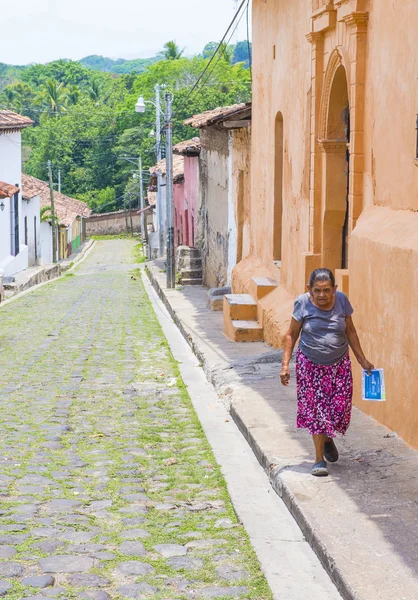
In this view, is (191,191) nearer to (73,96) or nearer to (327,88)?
(327,88)

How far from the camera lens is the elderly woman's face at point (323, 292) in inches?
237

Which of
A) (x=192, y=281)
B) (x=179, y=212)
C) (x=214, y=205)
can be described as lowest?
(x=192, y=281)

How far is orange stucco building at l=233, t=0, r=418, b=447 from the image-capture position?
696 centimetres

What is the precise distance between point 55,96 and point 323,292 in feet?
287

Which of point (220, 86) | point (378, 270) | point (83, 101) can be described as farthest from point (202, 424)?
point (83, 101)

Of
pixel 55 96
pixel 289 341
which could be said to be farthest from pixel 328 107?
pixel 55 96

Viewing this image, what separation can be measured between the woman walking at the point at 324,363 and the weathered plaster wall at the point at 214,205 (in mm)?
14380

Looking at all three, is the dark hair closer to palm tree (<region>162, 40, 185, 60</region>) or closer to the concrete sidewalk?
the concrete sidewalk

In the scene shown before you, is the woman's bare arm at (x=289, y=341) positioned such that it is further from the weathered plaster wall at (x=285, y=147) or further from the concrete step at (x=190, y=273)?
the concrete step at (x=190, y=273)

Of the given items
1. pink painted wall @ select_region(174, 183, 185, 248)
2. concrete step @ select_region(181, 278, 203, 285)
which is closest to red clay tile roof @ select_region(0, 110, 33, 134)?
pink painted wall @ select_region(174, 183, 185, 248)

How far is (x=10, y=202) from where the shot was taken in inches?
1305

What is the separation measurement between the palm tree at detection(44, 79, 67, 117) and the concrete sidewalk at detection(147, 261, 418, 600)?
8218 cm

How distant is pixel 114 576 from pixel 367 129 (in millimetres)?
4908

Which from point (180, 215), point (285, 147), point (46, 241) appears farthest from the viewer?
point (46, 241)
